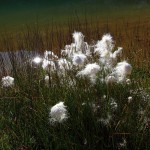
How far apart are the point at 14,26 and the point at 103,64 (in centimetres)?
1693

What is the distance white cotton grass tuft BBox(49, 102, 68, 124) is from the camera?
309 cm

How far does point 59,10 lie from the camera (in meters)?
25.6

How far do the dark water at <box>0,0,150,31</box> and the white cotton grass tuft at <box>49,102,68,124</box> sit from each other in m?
8.05

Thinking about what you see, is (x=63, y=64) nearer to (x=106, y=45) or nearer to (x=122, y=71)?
(x=106, y=45)

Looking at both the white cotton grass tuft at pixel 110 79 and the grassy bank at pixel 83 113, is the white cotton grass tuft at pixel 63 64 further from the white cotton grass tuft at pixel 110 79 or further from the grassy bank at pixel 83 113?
the white cotton grass tuft at pixel 110 79

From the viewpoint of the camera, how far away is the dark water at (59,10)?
67.8 ft

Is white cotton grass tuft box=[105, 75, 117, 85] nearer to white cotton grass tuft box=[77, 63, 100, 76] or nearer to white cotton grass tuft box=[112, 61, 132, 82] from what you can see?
white cotton grass tuft box=[112, 61, 132, 82]

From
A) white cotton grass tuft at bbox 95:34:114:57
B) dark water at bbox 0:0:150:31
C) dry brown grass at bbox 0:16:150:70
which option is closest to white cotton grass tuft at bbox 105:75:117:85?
white cotton grass tuft at bbox 95:34:114:57

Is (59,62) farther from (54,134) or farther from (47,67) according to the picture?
(54,134)

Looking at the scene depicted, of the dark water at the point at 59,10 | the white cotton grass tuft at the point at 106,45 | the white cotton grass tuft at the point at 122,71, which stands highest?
the white cotton grass tuft at the point at 106,45

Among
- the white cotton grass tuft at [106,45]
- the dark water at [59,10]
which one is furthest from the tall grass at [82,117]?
the dark water at [59,10]

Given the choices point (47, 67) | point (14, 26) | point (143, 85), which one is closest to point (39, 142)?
point (47, 67)

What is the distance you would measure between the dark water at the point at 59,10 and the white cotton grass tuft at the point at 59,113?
26.4 ft

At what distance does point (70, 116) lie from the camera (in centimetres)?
347
